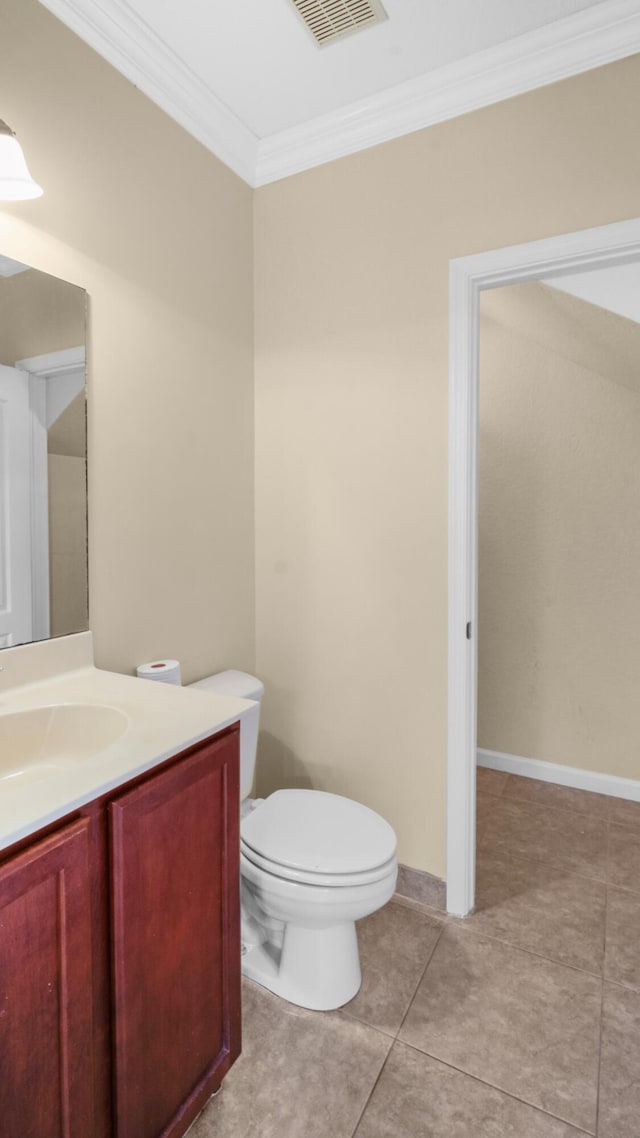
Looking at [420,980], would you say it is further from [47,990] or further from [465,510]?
[465,510]

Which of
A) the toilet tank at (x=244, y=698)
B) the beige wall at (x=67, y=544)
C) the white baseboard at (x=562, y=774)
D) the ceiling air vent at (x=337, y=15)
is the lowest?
the white baseboard at (x=562, y=774)

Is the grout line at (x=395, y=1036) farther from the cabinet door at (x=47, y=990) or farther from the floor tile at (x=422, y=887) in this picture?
the cabinet door at (x=47, y=990)

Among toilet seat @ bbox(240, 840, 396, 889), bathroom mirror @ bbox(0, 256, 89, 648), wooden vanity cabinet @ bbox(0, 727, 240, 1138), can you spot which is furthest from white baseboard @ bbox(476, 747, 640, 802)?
bathroom mirror @ bbox(0, 256, 89, 648)

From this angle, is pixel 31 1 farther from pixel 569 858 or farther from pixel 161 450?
pixel 569 858

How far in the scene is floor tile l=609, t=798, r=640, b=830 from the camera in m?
2.52

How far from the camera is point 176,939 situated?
3.60 feet

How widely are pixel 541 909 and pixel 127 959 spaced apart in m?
1.51

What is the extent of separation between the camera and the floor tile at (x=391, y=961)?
1.54m

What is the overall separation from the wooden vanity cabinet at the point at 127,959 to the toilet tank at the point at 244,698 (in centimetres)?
46

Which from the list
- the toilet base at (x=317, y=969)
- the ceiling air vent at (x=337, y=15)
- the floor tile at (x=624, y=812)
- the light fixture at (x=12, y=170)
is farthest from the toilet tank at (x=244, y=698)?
the ceiling air vent at (x=337, y=15)

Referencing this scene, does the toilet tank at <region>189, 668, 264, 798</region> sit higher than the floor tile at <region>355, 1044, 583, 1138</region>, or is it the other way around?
the toilet tank at <region>189, 668, 264, 798</region>

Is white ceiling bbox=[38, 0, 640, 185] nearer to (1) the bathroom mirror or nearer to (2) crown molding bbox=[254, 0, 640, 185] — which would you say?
(2) crown molding bbox=[254, 0, 640, 185]

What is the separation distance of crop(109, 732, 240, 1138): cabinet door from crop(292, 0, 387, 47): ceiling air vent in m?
1.86

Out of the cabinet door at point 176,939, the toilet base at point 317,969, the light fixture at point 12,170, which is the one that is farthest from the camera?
the toilet base at point 317,969
